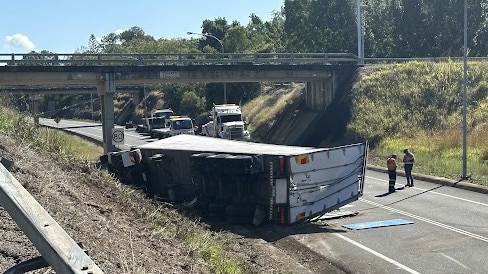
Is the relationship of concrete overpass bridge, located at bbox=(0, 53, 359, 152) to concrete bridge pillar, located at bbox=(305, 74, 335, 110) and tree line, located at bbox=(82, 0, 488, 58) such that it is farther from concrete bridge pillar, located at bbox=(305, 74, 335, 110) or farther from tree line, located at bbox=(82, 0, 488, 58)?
tree line, located at bbox=(82, 0, 488, 58)

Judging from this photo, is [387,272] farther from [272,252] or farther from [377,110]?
[377,110]

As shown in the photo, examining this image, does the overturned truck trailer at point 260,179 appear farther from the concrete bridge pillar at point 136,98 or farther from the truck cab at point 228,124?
the concrete bridge pillar at point 136,98

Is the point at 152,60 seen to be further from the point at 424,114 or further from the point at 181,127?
the point at 424,114

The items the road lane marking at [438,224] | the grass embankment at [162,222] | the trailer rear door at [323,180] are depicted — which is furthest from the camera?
the trailer rear door at [323,180]

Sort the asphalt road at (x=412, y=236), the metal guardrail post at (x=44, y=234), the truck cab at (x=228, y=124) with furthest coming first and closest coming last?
the truck cab at (x=228, y=124), the asphalt road at (x=412, y=236), the metal guardrail post at (x=44, y=234)

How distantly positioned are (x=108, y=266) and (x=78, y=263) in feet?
8.35

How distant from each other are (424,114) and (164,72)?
16.2 meters

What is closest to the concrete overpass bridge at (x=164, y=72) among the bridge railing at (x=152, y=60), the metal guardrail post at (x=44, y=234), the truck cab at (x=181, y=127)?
the bridge railing at (x=152, y=60)

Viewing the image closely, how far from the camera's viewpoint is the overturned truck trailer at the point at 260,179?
46.0 feet

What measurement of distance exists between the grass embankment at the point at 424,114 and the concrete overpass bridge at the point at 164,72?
2.99m

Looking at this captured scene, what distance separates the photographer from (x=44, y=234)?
11.7ft

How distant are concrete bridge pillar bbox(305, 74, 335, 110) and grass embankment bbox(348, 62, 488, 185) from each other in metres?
2.39

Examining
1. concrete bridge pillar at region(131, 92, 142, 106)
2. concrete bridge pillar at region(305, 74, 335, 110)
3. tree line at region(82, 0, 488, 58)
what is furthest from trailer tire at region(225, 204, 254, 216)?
concrete bridge pillar at region(131, 92, 142, 106)

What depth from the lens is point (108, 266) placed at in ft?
19.4
